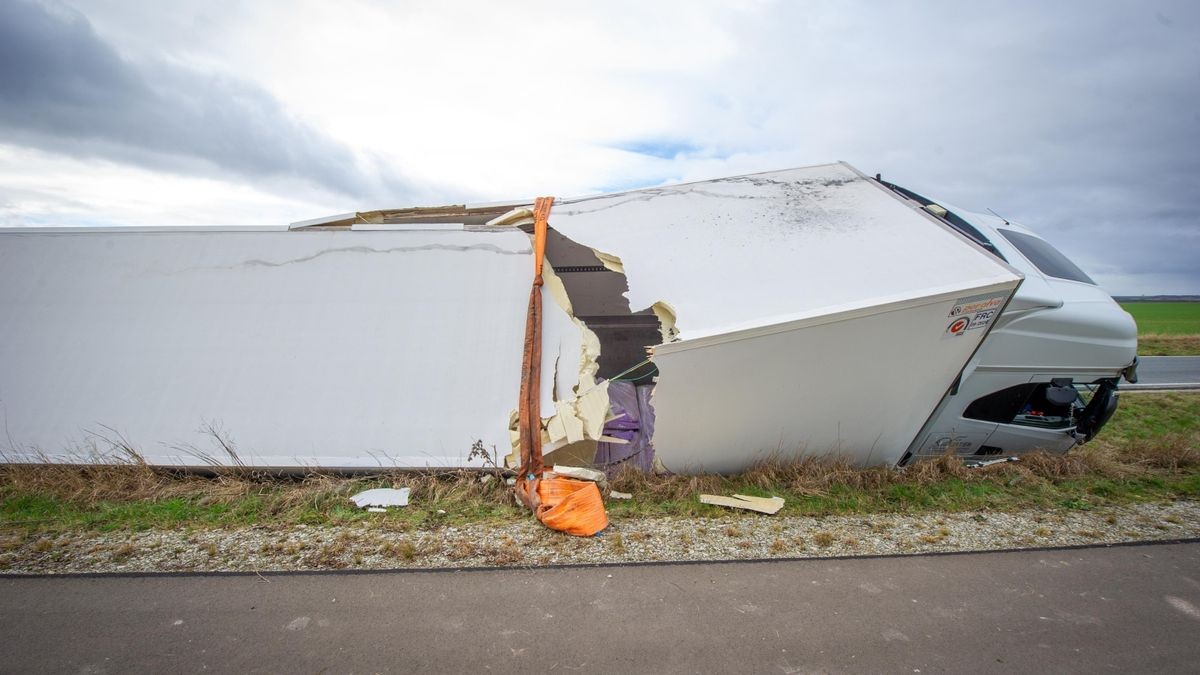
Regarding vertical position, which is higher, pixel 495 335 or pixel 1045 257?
pixel 1045 257

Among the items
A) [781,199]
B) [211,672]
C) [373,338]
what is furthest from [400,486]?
[781,199]

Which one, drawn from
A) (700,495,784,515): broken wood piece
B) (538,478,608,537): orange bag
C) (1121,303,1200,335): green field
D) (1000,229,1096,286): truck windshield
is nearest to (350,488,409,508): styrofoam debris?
(538,478,608,537): orange bag

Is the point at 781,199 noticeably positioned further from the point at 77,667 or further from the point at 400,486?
the point at 77,667

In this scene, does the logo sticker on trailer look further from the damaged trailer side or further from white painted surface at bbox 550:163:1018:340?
white painted surface at bbox 550:163:1018:340

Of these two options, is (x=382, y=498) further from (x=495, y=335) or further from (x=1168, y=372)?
(x=1168, y=372)

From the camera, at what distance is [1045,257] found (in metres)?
5.35

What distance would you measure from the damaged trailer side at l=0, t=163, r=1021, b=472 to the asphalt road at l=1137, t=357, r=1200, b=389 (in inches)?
335

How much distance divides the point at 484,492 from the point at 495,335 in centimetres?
125

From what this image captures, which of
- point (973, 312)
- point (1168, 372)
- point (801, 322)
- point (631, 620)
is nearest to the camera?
point (631, 620)

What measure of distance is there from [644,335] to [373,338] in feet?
7.10

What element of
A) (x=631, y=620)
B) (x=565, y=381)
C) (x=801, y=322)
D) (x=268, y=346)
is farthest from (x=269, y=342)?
(x=801, y=322)

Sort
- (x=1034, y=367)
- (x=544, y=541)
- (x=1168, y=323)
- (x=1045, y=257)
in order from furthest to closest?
(x=1168, y=323) < (x=1045, y=257) < (x=1034, y=367) < (x=544, y=541)

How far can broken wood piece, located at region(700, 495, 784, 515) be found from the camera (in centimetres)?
412

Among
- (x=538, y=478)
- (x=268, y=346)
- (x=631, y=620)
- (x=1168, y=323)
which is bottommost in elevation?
(x=631, y=620)
